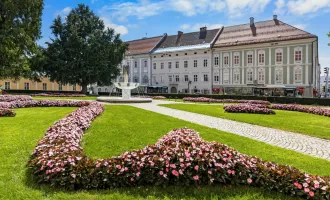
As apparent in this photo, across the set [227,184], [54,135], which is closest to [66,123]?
[54,135]

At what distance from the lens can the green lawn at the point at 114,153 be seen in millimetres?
4180

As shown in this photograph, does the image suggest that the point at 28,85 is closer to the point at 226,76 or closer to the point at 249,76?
the point at 226,76

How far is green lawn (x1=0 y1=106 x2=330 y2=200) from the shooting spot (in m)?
4.18

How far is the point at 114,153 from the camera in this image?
643 cm

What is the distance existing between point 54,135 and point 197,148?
363 centimetres

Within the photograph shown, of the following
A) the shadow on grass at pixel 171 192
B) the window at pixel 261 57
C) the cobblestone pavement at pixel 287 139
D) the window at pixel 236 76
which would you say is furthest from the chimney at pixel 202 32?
the shadow on grass at pixel 171 192

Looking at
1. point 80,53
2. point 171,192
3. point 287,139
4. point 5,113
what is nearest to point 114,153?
point 171,192

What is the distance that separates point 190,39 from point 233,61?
12.0 meters

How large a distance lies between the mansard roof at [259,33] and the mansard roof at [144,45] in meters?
15.7

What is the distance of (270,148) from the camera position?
7.61 meters

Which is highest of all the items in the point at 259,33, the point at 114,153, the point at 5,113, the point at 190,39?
the point at 190,39

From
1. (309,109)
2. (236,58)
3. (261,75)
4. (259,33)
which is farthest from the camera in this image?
(236,58)

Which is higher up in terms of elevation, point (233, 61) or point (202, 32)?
point (202, 32)

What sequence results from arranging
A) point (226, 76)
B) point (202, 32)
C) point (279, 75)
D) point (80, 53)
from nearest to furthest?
1. point (80, 53)
2. point (279, 75)
3. point (226, 76)
4. point (202, 32)
